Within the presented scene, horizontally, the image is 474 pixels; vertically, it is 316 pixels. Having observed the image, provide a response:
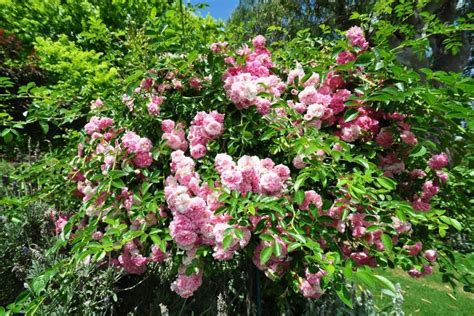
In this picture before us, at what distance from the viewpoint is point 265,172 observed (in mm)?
1316

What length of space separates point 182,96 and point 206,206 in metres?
0.64

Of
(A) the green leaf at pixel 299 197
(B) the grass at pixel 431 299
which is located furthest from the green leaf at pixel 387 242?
(B) the grass at pixel 431 299

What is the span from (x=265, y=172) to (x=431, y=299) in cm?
414

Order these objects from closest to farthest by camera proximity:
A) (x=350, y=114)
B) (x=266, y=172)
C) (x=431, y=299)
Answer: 1. (x=266, y=172)
2. (x=350, y=114)
3. (x=431, y=299)

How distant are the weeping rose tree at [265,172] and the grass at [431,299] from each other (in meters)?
2.57

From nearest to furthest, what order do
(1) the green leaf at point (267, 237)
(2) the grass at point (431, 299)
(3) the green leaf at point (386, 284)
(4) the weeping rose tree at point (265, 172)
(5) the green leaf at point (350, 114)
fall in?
(3) the green leaf at point (386, 284) < (1) the green leaf at point (267, 237) < (4) the weeping rose tree at point (265, 172) < (5) the green leaf at point (350, 114) < (2) the grass at point (431, 299)

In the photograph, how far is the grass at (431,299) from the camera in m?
3.92

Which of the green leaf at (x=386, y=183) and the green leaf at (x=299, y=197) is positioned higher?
the green leaf at (x=386, y=183)

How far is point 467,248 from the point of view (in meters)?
1.92

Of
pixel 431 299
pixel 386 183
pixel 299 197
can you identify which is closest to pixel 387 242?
pixel 386 183

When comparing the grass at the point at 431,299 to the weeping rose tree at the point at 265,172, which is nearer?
the weeping rose tree at the point at 265,172

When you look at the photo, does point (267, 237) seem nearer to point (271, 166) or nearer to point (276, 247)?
point (276, 247)

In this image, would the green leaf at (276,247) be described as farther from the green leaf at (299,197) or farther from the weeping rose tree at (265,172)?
the green leaf at (299,197)

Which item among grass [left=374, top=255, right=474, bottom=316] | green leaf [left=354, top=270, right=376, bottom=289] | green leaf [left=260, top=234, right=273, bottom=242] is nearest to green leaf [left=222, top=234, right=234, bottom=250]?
green leaf [left=260, top=234, right=273, bottom=242]
